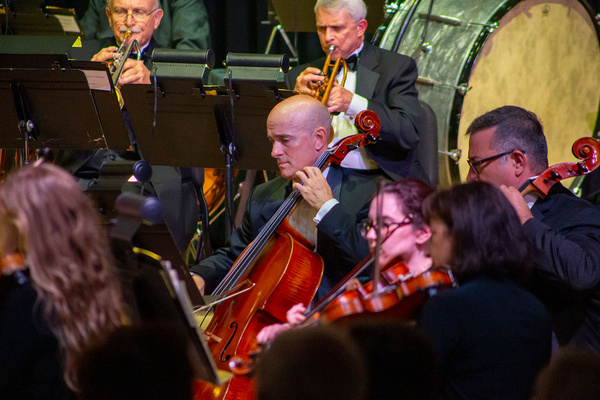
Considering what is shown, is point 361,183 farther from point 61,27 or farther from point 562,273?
point 61,27

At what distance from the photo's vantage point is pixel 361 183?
3373 mm

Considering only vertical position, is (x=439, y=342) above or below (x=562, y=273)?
above

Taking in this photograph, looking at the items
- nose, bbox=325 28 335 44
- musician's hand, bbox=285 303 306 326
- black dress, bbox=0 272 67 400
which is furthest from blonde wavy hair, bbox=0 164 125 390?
nose, bbox=325 28 335 44

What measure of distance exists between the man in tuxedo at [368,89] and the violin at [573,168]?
3.30 ft

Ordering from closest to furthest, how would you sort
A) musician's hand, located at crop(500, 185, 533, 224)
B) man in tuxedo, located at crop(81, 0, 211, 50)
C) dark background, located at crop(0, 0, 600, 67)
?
1. musician's hand, located at crop(500, 185, 533, 224)
2. man in tuxedo, located at crop(81, 0, 211, 50)
3. dark background, located at crop(0, 0, 600, 67)

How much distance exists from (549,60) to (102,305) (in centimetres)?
400

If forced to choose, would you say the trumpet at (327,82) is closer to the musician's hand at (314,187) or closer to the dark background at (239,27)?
the musician's hand at (314,187)

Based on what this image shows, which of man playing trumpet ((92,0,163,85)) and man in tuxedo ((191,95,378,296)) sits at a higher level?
man playing trumpet ((92,0,163,85))

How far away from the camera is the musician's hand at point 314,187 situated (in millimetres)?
3006

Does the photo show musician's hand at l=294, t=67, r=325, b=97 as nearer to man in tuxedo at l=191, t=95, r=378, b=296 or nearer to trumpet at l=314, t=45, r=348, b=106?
trumpet at l=314, t=45, r=348, b=106

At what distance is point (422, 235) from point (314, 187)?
0.72 meters

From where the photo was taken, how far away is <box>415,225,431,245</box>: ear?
2.42m

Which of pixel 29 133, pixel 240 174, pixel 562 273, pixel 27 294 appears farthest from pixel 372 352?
pixel 240 174

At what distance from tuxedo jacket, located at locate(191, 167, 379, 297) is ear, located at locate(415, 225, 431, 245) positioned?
0.54 m
